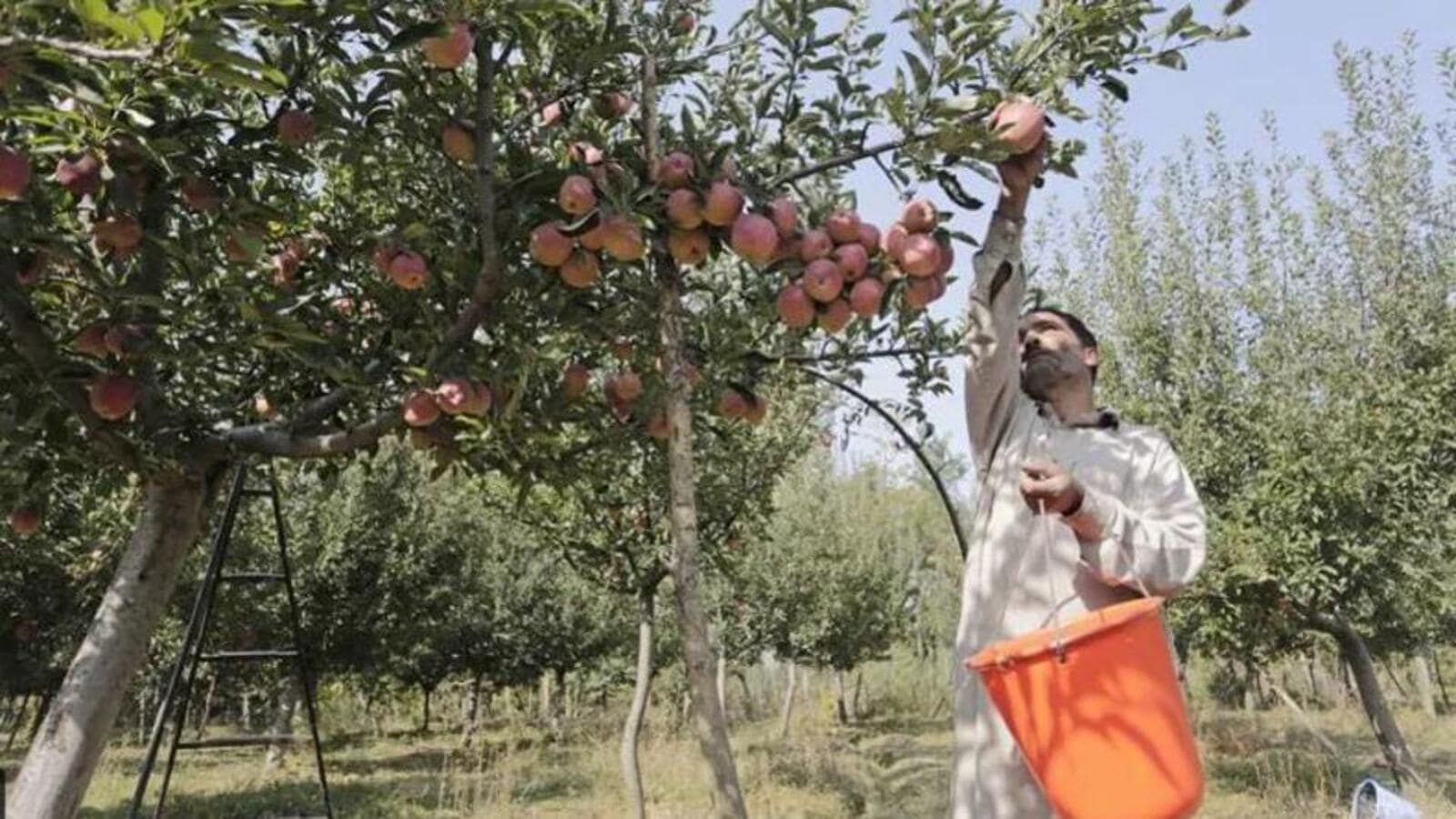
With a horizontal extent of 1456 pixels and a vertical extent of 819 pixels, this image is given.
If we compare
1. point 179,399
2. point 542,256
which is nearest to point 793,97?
point 542,256

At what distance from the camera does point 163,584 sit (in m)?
2.65

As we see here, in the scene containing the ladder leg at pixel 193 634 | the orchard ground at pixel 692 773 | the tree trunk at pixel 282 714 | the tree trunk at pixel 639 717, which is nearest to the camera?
the ladder leg at pixel 193 634

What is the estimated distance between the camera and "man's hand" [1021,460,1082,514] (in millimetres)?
1598

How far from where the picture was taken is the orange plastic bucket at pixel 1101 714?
1497 millimetres

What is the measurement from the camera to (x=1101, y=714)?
59.2 inches

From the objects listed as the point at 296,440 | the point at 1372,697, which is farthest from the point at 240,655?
the point at 1372,697

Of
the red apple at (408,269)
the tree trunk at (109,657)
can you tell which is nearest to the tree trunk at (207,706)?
the tree trunk at (109,657)

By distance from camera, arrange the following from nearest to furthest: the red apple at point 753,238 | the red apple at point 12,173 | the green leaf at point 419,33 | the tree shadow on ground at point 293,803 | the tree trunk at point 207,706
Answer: the green leaf at point 419,33 → the red apple at point 12,173 → the red apple at point 753,238 → the tree shadow on ground at point 293,803 → the tree trunk at point 207,706

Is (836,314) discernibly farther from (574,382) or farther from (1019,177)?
(574,382)

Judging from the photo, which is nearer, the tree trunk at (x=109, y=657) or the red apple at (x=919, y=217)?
the red apple at (x=919, y=217)

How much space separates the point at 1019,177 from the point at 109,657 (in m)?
2.33

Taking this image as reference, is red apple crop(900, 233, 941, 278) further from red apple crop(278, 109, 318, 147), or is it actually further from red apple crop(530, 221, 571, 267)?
red apple crop(278, 109, 318, 147)

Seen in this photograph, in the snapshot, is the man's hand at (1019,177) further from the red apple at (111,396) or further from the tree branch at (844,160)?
the red apple at (111,396)

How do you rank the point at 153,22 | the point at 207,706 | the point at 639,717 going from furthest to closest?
the point at 207,706, the point at 639,717, the point at 153,22
